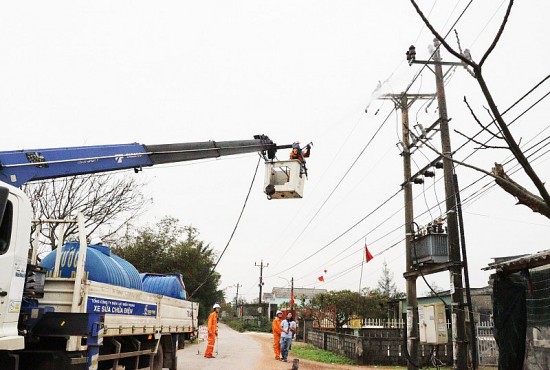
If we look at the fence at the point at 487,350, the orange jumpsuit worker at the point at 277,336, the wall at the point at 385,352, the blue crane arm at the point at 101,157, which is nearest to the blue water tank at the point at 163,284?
the blue crane arm at the point at 101,157

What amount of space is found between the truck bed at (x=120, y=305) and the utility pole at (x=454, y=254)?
7.11 meters

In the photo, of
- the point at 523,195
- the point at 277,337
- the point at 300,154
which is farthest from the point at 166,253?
the point at 523,195

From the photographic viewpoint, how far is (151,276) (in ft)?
43.6

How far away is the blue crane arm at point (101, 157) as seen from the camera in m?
7.42

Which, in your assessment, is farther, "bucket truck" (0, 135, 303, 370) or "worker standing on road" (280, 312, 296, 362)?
"worker standing on road" (280, 312, 296, 362)

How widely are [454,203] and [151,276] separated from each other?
855 centimetres

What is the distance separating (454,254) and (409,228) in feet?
9.83

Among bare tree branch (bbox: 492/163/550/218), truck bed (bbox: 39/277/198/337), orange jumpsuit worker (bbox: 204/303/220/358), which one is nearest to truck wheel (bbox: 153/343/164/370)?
truck bed (bbox: 39/277/198/337)

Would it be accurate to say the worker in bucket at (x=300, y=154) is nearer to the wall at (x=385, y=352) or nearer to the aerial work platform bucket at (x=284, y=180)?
the aerial work platform bucket at (x=284, y=180)

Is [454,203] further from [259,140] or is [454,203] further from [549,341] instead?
[259,140]

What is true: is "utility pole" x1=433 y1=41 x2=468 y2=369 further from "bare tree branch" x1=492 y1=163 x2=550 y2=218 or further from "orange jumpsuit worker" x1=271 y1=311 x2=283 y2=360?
"orange jumpsuit worker" x1=271 y1=311 x2=283 y2=360

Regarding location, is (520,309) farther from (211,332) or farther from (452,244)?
(211,332)

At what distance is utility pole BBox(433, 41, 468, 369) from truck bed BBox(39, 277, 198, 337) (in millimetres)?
7110

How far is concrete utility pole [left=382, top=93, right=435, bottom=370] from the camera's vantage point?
47.3 ft
